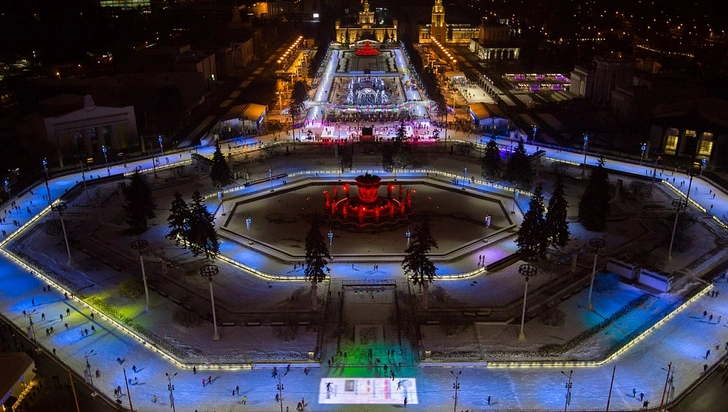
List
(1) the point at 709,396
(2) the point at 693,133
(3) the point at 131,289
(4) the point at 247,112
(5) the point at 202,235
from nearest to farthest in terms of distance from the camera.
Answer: (1) the point at 709,396 → (3) the point at 131,289 → (5) the point at 202,235 → (2) the point at 693,133 → (4) the point at 247,112

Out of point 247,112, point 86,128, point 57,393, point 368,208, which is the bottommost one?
point 57,393

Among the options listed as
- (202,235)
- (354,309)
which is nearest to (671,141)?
(354,309)

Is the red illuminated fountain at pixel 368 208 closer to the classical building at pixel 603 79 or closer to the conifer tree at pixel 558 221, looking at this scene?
the conifer tree at pixel 558 221

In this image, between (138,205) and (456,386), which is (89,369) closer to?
(138,205)

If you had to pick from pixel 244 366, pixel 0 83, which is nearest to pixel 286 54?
pixel 0 83

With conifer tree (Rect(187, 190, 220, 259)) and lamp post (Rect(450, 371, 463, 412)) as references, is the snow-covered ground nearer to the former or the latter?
lamp post (Rect(450, 371, 463, 412))

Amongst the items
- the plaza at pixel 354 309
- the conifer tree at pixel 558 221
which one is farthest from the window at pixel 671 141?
the conifer tree at pixel 558 221

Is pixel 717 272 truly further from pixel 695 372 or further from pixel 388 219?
pixel 388 219
